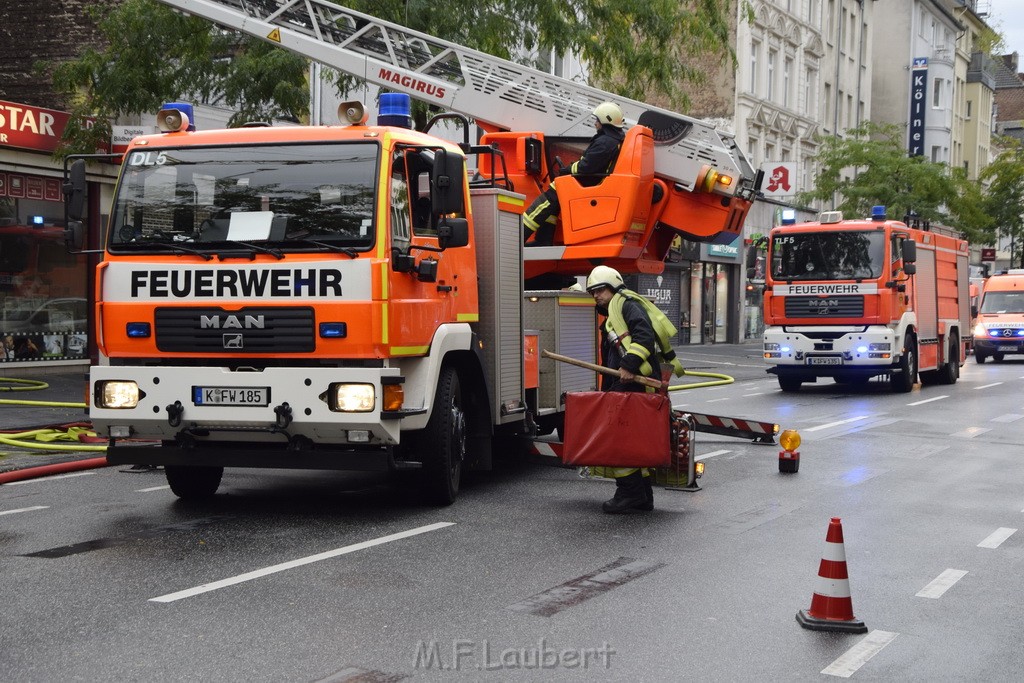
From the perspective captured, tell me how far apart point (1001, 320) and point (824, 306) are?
1740cm

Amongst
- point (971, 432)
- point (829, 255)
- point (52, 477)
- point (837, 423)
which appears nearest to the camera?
point (52, 477)

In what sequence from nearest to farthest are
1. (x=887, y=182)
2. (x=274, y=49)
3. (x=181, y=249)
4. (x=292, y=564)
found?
(x=292, y=564) < (x=181, y=249) < (x=274, y=49) < (x=887, y=182)

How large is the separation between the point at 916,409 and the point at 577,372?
9.04 meters

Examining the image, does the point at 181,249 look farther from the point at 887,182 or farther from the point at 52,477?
the point at 887,182

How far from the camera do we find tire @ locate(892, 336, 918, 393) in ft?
73.8

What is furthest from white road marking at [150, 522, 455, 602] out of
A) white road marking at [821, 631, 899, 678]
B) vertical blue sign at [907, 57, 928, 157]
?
vertical blue sign at [907, 57, 928, 157]

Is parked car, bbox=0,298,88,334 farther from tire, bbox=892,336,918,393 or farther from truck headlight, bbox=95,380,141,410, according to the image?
tire, bbox=892,336,918,393

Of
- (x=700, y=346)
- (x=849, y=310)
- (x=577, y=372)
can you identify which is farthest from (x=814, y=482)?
(x=700, y=346)

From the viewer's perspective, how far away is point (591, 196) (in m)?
Result: 11.9

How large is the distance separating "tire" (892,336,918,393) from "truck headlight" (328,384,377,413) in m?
16.0

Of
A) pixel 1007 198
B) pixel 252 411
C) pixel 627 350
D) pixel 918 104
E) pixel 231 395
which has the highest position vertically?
pixel 918 104

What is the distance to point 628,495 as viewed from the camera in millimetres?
9125

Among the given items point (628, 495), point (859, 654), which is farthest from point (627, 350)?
point (859, 654)

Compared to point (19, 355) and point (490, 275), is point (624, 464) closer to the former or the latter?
point (490, 275)
